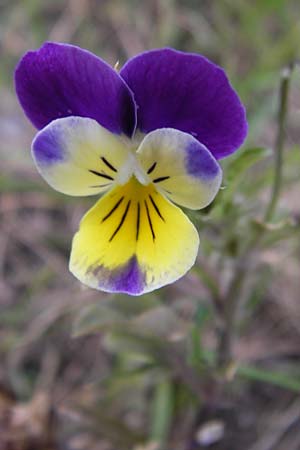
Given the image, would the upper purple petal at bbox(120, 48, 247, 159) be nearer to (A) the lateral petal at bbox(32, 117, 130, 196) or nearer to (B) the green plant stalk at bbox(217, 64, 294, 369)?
(A) the lateral petal at bbox(32, 117, 130, 196)

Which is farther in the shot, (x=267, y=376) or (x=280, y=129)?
(x=267, y=376)

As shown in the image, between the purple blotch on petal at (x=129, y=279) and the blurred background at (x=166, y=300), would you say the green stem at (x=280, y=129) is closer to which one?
the blurred background at (x=166, y=300)

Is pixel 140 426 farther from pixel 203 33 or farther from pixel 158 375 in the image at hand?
pixel 203 33

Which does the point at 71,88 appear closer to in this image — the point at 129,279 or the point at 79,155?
the point at 79,155

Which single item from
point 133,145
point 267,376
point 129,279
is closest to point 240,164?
point 133,145

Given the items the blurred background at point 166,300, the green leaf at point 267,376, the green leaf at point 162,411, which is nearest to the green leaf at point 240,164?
the blurred background at point 166,300

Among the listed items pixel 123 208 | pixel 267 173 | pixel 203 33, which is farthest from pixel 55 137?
pixel 203 33
